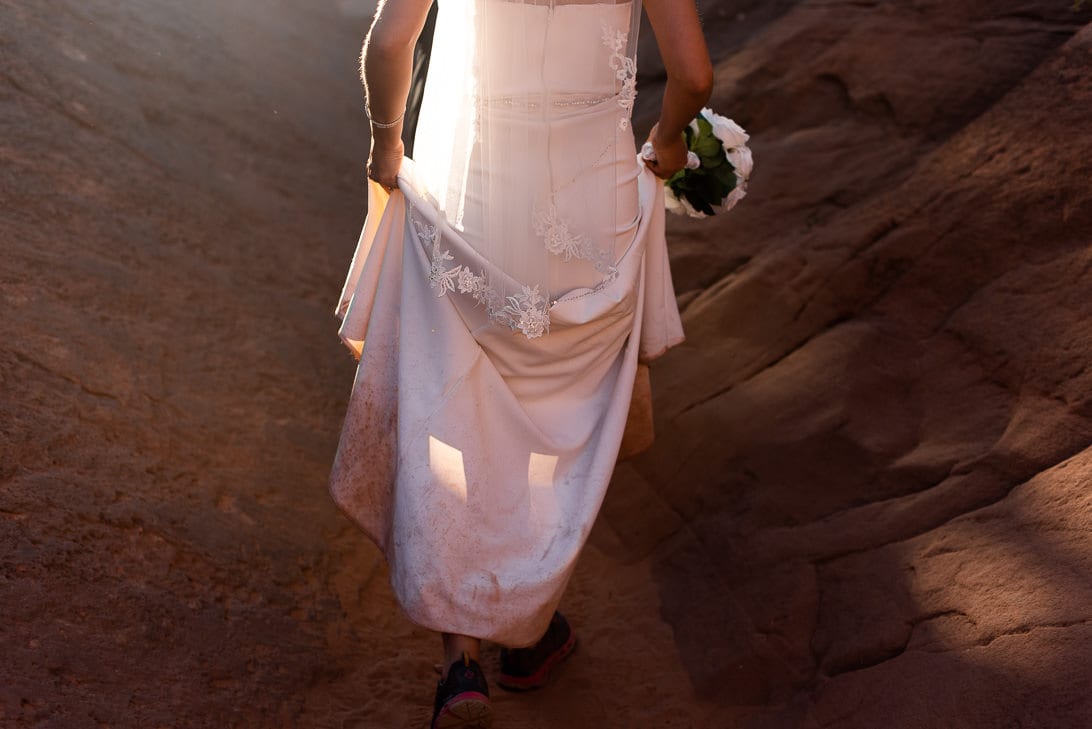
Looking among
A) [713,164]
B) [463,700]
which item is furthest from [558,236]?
[463,700]

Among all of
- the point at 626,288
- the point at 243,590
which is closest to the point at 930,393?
the point at 626,288

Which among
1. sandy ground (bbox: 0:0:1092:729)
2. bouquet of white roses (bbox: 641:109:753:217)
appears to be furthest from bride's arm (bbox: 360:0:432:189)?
sandy ground (bbox: 0:0:1092:729)

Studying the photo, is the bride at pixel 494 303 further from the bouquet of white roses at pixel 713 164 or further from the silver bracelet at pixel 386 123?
the bouquet of white roses at pixel 713 164

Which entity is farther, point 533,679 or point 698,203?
point 698,203

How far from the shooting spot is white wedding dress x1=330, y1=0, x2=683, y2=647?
261 cm

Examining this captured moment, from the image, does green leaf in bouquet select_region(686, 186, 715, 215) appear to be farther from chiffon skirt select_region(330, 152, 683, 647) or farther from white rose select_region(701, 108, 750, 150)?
chiffon skirt select_region(330, 152, 683, 647)

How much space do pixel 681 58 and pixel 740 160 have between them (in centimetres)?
84

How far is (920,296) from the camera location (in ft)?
13.4

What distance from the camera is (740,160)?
341 cm

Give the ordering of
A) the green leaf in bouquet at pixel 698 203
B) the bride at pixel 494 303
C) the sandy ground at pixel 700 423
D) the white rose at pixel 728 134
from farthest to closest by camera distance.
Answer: the green leaf in bouquet at pixel 698 203, the white rose at pixel 728 134, the sandy ground at pixel 700 423, the bride at pixel 494 303

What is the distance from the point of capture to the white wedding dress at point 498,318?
261cm

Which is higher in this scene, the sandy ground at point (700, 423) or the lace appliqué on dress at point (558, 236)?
the lace appliqué on dress at point (558, 236)

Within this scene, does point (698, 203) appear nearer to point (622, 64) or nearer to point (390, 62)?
point (622, 64)

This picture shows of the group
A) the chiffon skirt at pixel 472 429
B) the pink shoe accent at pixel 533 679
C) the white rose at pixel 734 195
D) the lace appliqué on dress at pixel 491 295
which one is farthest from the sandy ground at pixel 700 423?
the lace appliqué on dress at pixel 491 295
